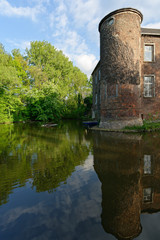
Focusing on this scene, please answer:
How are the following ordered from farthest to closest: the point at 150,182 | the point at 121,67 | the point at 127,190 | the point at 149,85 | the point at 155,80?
1. the point at 149,85
2. the point at 155,80
3. the point at 121,67
4. the point at 150,182
5. the point at 127,190

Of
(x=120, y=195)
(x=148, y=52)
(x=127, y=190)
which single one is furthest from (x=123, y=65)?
(x=120, y=195)

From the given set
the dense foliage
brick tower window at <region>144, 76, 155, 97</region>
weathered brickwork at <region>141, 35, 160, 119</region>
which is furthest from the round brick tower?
the dense foliage

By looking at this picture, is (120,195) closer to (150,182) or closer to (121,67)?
(150,182)

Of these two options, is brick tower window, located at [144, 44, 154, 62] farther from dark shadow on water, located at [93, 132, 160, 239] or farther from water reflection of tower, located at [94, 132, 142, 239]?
water reflection of tower, located at [94, 132, 142, 239]

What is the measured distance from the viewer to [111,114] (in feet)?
44.4

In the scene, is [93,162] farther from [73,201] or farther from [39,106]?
[39,106]

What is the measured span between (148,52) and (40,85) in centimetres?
2557

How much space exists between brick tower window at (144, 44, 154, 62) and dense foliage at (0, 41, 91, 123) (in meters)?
17.0

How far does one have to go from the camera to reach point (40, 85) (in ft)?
111

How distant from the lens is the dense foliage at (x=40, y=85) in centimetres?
2591

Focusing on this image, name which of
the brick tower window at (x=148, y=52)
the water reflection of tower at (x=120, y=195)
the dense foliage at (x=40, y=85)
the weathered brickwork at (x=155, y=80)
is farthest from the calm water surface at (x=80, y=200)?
the dense foliage at (x=40, y=85)

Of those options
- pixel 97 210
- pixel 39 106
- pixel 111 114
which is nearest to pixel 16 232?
pixel 97 210

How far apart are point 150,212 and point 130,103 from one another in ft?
38.0

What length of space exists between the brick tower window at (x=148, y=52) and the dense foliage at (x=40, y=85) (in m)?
17.0
